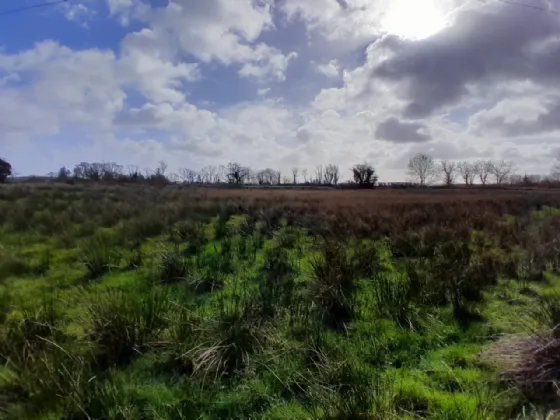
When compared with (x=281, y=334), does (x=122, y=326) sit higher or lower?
higher

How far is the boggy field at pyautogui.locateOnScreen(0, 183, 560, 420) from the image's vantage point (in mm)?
3521

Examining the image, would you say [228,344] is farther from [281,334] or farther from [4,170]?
[4,170]

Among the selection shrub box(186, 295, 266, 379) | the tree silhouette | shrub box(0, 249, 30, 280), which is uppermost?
the tree silhouette

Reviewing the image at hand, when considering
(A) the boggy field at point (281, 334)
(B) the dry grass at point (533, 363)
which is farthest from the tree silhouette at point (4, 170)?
(B) the dry grass at point (533, 363)

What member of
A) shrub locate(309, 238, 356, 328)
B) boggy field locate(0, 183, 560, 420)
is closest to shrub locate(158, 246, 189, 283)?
boggy field locate(0, 183, 560, 420)

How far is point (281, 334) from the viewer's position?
4867mm

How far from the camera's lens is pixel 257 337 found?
4684 millimetres

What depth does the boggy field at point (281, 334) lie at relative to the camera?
3521 millimetres

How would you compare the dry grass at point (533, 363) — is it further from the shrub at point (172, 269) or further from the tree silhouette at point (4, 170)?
the tree silhouette at point (4, 170)

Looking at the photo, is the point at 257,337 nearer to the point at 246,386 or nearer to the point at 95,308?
the point at 246,386

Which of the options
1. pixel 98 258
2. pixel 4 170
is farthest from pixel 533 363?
pixel 4 170

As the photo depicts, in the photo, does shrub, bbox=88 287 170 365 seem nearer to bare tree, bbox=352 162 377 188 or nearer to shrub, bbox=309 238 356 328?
shrub, bbox=309 238 356 328

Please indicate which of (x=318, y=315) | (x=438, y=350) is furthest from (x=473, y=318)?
(x=318, y=315)

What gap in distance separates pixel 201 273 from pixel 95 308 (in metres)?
3.08
